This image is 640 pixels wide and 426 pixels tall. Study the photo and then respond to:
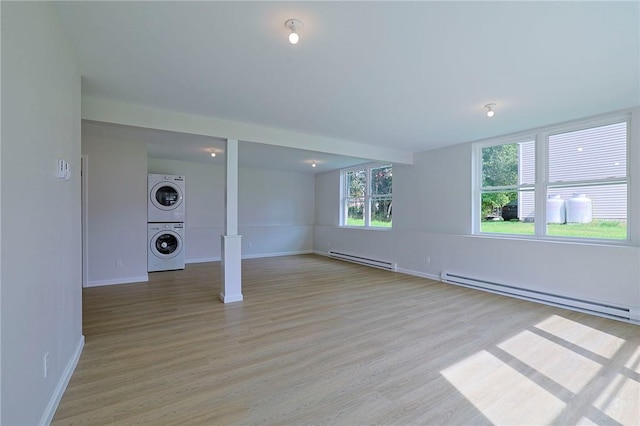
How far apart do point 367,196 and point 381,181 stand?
55cm

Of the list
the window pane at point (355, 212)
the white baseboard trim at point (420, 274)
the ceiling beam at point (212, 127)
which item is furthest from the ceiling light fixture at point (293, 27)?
the window pane at point (355, 212)

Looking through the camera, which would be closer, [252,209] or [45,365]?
[45,365]

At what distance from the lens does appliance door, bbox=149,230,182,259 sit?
5.84 metres

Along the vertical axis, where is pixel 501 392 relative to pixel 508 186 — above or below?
below

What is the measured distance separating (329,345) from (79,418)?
1.77 meters

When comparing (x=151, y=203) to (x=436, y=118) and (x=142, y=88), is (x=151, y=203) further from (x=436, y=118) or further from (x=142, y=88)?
(x=436, y=118)

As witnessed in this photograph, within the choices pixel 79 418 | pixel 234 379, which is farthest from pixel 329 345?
pixel 79 418

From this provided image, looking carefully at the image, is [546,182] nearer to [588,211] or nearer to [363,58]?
[588,211]

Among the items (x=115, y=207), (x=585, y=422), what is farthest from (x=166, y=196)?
(x=585, y=422)

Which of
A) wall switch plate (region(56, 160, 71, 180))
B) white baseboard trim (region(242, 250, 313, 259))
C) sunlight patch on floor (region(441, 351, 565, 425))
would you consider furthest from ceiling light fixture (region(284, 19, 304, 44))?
white baseboard trim (region(242, 250, 313, 259))

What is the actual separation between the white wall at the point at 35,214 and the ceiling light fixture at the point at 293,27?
1.31m

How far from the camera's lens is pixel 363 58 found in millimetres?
2293

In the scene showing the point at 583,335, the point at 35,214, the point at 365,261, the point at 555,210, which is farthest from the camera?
the point at 365,261

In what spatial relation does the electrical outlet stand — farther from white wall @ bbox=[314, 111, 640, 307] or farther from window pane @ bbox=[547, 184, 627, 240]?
window pane @ bbox=[547, 184, 627, 240]
